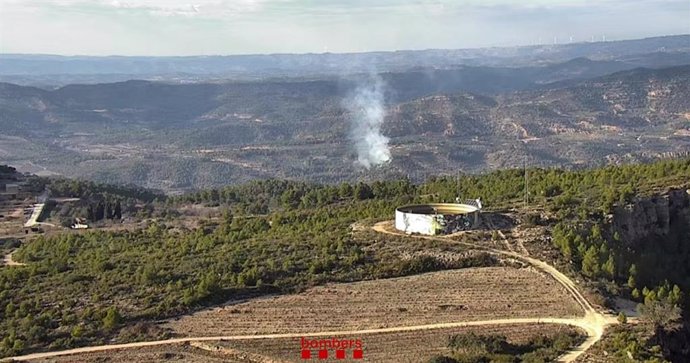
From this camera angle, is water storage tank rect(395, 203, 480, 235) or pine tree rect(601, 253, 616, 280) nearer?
pine tree rect(601, 253, 616, 280)

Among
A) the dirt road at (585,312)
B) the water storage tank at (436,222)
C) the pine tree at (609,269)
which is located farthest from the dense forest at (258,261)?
the water storage tank at (436,222)

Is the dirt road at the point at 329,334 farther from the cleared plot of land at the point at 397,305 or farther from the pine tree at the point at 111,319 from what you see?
the pine tree at the point at 111,319

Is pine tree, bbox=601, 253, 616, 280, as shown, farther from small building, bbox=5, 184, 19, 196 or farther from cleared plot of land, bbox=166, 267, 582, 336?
small building, bbox=5, 184, 19, 196

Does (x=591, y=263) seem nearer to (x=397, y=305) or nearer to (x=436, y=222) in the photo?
(x=436, y=222)

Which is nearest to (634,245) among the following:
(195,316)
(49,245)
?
(195,316)

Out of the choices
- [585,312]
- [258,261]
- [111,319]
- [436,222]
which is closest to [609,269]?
[585,312]

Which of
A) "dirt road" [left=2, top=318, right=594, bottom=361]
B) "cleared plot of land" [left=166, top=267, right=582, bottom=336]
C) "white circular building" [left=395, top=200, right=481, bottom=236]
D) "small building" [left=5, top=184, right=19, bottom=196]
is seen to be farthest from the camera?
"small building" [left=5, top=184, right=19, bottom=196]

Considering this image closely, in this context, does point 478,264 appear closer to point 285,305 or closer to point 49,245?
point 285,305

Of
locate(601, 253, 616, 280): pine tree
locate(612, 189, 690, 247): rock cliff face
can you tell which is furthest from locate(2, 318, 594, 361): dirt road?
locate(612, 189, 690, 247): rock cliff face
